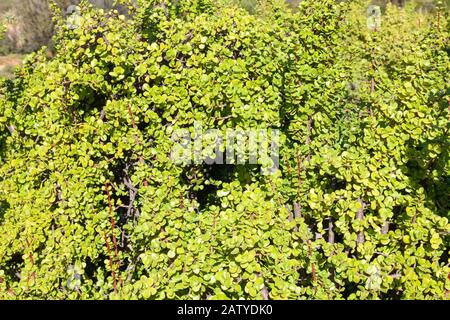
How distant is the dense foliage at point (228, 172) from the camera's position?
2.57 m

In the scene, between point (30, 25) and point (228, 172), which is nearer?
point (228, 172)

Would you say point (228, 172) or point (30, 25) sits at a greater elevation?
point (228, 172)

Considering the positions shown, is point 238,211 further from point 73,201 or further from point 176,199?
point 73,201

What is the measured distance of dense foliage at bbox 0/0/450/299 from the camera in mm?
2574

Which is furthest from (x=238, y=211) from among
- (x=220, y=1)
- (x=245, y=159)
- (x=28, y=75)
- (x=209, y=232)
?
(x=220, y=1)

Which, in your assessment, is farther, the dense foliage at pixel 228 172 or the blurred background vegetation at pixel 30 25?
the blurred background vegetation at pixel 30 25

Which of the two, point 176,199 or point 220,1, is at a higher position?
point 220,1

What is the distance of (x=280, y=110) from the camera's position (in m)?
3.81

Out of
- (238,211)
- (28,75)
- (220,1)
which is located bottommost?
(238,211)

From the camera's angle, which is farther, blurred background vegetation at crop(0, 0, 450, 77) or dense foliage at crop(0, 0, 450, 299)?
blurred background vegetation at crop(0, 0, 450, 77)

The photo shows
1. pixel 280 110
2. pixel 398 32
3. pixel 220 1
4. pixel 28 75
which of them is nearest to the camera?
pixel 280 110

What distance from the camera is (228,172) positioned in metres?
4.04
